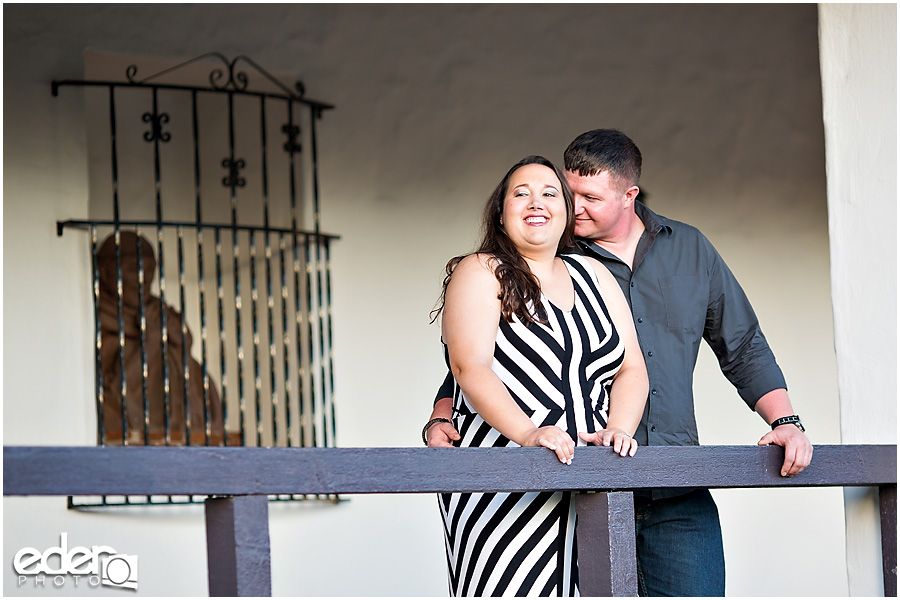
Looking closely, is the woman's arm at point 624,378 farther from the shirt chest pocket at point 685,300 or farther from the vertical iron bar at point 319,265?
the vertical iron bar at point 319,265

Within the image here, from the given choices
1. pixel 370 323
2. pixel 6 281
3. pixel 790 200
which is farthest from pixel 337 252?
pixel 790 200

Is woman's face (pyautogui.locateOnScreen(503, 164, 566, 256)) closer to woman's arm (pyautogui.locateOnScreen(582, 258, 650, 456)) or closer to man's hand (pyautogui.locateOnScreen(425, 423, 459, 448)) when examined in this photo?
woman's arm (pyautogui.locateOnScreen(582, 258, 650, 456))

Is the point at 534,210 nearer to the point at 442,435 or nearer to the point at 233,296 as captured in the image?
the point at 442,435

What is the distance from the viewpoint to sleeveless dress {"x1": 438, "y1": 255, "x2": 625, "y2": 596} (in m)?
2.31

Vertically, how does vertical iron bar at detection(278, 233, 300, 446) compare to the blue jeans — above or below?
above

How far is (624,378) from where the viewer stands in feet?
8.15

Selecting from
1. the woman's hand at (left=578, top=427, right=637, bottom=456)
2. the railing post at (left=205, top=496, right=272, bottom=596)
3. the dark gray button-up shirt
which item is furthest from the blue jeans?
the railing post at (left=205, top=496, right=272, bottom=596)

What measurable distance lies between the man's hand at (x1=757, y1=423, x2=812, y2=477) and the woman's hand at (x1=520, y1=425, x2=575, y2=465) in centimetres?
56

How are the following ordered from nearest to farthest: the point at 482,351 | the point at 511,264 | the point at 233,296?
1. the point at 482,351
2. the point at 511,264
3. the point at 233,296

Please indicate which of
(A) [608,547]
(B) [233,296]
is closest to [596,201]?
(A) [608,547]

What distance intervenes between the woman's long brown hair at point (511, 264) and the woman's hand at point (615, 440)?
28cm

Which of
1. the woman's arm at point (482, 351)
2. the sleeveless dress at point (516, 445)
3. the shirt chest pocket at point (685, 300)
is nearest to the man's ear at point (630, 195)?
the shirt chest pocket at point (685, 300)

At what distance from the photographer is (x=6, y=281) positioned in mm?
4539

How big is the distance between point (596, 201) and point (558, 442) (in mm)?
950
